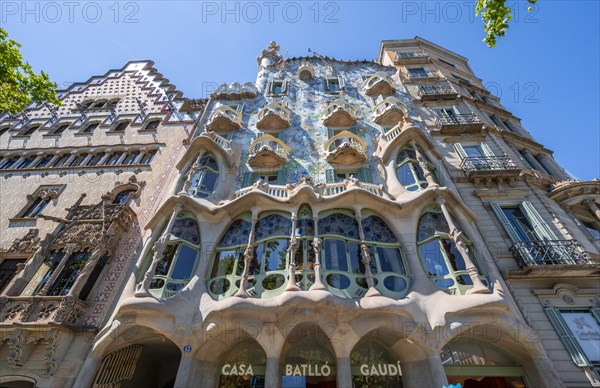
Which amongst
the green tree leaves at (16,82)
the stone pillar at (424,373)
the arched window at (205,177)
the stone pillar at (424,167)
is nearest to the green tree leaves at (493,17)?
the stone pillar at (424,167)

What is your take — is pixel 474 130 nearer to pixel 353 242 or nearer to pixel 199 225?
pixel 353 242

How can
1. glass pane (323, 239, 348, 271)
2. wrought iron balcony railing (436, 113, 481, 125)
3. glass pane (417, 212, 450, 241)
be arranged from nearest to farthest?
glass pane (323, 239, 348, 271) < glass pane (417, 212, 450, 241) < wrought iron balcony railing (436, 113, 481, 125)

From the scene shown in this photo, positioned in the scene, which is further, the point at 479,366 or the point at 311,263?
the point at 311,263

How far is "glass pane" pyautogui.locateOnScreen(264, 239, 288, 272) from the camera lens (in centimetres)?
1003

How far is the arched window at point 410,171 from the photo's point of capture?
39.8 feet

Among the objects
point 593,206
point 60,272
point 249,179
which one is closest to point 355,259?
point 249,179

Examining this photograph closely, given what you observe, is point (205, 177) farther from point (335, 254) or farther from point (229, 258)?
point (335, 254)

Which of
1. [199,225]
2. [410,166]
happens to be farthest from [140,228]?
[410,166]

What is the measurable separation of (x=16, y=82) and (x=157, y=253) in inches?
409

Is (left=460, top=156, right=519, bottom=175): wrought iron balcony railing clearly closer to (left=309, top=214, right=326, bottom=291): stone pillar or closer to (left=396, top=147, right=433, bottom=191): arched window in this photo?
(left=396, top=147, right=433, bottom=191): arched window

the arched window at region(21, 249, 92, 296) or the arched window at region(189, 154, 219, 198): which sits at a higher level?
the arched window at region(189, 154, 219, 198)

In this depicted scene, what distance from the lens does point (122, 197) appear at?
1502cm

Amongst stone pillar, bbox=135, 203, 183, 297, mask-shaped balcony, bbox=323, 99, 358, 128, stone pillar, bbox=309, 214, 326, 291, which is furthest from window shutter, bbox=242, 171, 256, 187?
mask-shaped balcony, bbox=323, 99, 358, 128

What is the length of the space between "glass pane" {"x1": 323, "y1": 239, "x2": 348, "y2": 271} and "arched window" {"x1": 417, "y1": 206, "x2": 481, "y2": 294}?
9.59ft
